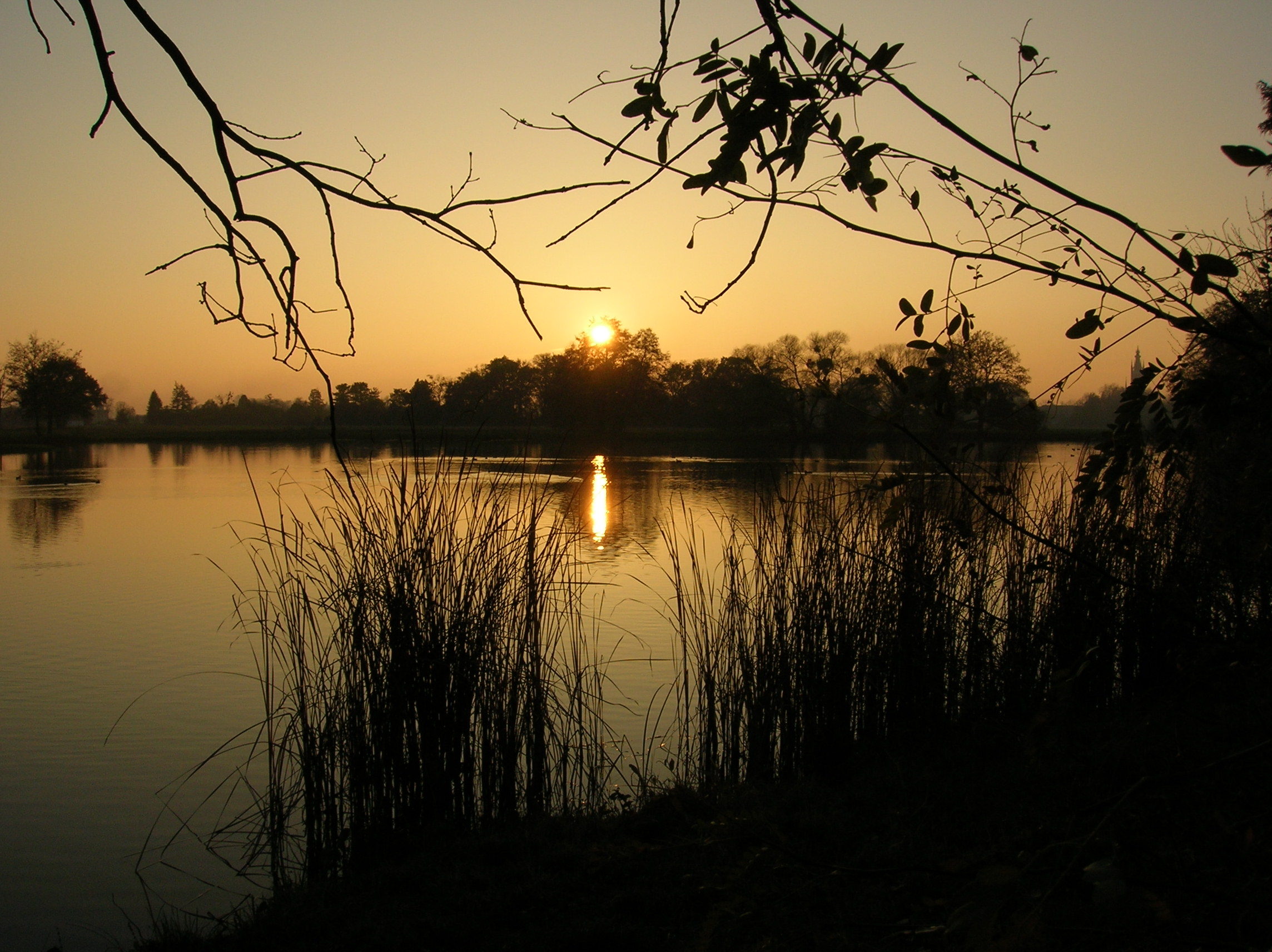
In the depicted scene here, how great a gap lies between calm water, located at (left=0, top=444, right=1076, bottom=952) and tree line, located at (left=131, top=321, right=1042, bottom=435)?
677mm

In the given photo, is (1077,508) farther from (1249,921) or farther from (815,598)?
(1249,921)

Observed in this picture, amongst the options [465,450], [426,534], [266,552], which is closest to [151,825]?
[426,534]

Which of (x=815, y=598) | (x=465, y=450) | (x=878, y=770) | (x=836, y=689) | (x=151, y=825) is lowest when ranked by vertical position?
(x=151, y=825)

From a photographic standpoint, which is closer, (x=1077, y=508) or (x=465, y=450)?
(x=465, y=450)

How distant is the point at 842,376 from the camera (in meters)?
2.80

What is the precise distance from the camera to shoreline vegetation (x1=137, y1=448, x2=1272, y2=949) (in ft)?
9.05

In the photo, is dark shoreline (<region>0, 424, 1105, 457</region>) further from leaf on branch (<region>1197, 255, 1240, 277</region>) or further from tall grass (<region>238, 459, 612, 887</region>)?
leaf on branch (<region>1197, 255, 1240, 277</region>)

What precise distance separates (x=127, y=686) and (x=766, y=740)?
15.4 feet

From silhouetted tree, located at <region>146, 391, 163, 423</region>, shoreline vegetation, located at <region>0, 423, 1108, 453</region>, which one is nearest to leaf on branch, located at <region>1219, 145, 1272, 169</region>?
shoreline vegetation, located at <region>0, 423, 1108, 453</region>

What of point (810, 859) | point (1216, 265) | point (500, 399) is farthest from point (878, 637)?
point (1216, 265)

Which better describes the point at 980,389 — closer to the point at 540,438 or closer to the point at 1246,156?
the point at 1246,156

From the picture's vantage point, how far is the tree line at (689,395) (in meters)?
2.41

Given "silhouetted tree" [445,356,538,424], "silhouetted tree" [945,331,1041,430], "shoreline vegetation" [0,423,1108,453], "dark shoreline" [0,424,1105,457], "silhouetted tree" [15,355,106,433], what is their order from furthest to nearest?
"silhouetted tree" [15,355,106,433] < "shoreline vegetation" [0,423,1108,453] < "dark shoreline" [0,424,1105,457] < "silhouetted tree" [445,356,538,424] < "silhouetted tree" [945,331,1041,430]

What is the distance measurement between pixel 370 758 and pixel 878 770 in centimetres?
212
